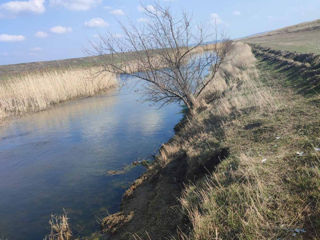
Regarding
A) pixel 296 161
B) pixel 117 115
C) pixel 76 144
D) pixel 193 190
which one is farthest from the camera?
pixel 117 115

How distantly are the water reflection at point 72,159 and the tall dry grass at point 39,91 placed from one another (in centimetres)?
194

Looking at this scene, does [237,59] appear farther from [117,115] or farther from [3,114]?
[3,114]

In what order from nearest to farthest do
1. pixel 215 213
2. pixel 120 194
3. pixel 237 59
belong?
pixel 215 213, pixel 120 194, pixel 237 59

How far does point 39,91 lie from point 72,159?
12034mm

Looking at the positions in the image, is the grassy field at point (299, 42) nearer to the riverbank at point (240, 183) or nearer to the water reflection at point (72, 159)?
the riverbank at point (240, 183)

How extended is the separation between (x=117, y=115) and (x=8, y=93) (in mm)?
9403

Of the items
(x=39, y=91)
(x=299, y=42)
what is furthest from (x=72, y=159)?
(x=299, y=42)

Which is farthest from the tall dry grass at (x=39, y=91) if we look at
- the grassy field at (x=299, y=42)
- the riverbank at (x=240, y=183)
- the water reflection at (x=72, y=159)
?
the grassy field at (x=299, y=42)

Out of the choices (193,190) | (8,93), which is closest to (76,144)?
(193,190)

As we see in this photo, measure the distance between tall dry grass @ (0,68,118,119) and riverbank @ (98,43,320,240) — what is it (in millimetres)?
12798

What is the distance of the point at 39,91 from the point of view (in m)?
19.4

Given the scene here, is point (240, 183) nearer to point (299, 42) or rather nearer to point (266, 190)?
point (266, 190)

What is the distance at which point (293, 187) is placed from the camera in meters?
3.11

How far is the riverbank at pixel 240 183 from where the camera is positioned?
2.81 m
